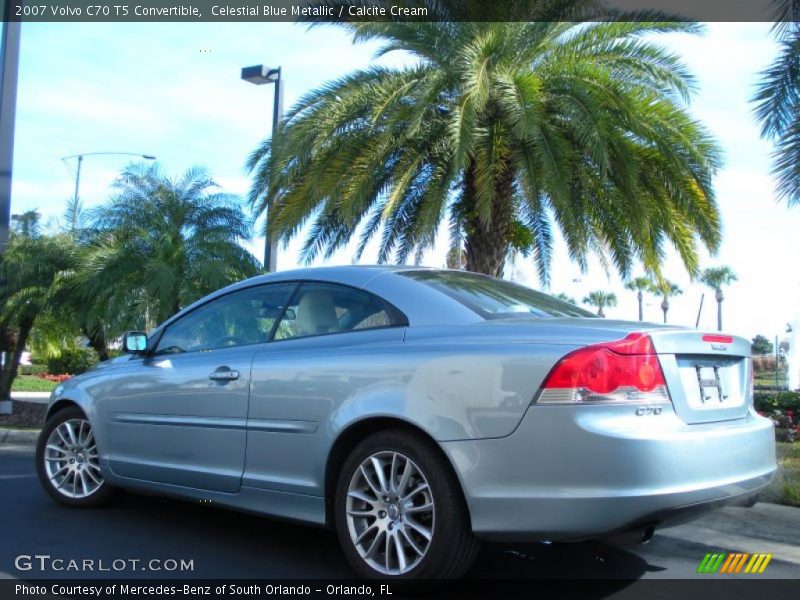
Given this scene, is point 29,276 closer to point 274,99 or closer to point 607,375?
point 274,99

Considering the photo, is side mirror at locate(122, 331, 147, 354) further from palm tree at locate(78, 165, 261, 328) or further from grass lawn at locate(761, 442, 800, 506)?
palm tree at locate(78, 165, 261, 328)

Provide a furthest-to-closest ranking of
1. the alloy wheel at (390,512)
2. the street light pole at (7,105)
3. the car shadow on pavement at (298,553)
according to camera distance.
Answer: the street light pole at (7,105) < the car shadow on pavement at (298,553) < the alloy wheel at (390,512)

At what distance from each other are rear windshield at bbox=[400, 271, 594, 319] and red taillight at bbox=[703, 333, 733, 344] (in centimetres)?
86

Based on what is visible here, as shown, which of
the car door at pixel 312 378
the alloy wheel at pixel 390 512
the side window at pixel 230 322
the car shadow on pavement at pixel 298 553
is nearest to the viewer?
the alloy wheel at pixel 390 512

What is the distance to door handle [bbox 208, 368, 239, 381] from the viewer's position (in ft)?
15.6

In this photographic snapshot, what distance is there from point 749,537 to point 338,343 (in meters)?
2.86

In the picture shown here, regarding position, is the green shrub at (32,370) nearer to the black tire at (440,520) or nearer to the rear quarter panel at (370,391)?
the rear quarter panel at (370,391)

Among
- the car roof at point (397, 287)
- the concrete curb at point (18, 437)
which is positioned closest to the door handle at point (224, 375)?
the car roof at point (397, 287)

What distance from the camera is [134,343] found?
5.54 meters

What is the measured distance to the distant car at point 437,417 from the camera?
11.5ft

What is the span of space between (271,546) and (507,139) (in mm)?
7344

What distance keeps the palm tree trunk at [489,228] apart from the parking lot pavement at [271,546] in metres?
6.21

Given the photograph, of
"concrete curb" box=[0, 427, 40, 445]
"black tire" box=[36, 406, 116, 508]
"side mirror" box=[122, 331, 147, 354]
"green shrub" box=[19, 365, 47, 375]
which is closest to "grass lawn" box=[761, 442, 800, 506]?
"side mirror" box=[122, 331, 147, 354]

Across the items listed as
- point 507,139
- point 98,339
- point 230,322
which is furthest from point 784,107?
point 98,339
